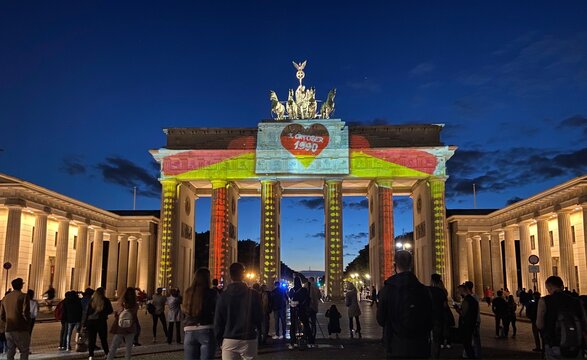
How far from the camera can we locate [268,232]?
5050cm

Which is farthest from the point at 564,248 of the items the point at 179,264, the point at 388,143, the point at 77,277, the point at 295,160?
the point at 77,277

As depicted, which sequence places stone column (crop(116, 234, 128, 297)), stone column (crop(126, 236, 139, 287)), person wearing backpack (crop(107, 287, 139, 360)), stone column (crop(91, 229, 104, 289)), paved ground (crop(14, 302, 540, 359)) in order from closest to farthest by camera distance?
person wearing backpack (crop(107, 287, 139, 360))
paved ground (crop(14, 302, 540, 359))
stone column (crop(91, 229, 104, 289))
stone column (crop(116, 234, 128, 297))
stone column (crop(126, 236, 139, 287))

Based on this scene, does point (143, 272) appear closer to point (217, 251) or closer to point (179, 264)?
point (179, 264)

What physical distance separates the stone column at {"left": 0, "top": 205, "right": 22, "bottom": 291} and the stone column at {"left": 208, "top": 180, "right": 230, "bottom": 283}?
17.8 metres

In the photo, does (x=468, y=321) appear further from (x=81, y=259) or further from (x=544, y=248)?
(x=81, y=259)

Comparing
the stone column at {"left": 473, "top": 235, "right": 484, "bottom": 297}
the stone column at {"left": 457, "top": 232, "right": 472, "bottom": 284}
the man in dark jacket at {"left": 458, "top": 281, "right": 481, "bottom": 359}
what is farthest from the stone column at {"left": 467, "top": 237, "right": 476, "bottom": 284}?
the man in dark jacket at {"left": 458, "top": 281, "right": 481, "bottom": 359}

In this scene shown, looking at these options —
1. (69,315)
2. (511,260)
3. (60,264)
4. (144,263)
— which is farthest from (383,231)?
(69,315)

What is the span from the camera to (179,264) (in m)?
51.2

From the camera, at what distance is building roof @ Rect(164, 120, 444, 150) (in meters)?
50.0

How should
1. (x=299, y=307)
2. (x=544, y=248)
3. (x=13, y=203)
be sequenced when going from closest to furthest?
1. (x=299, y=307)
2. (x=13, y=203)
3. (x=544, y=248)

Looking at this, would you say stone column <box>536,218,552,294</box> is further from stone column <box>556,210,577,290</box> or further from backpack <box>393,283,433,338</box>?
backpack <box>393,283,433,338</box>

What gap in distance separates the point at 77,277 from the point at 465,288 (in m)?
41.8

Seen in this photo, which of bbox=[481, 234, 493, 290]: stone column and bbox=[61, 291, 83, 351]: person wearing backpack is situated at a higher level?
bbox=[481, 234, 493, 290]: stone column

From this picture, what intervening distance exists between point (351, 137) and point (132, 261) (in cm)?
2745
